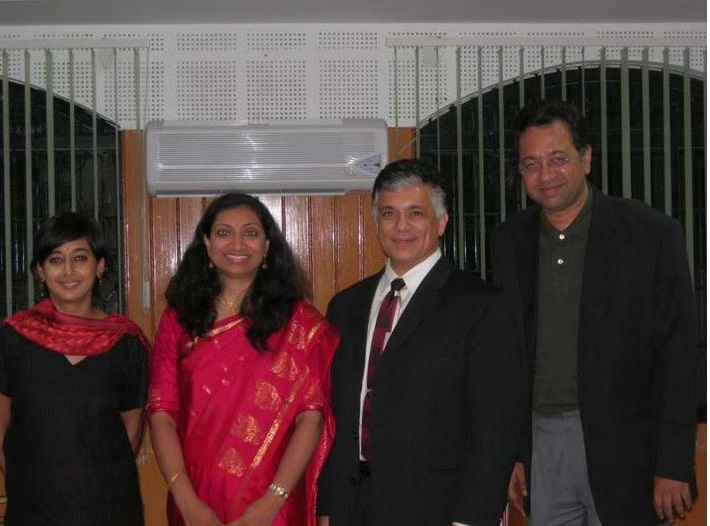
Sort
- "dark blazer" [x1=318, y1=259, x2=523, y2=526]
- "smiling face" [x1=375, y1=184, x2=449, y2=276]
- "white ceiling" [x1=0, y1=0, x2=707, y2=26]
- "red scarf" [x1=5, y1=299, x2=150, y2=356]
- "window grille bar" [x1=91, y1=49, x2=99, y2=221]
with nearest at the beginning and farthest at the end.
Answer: "dark blazer" [x1=318, y1=259, x2=523, y2=526] < "smiling face" [x1=375, y1=184, x2=449, y2=276] < "red scarf" [x1=5, y1=299, x2=150, y2=356] < "white ceiling" [x1=0, y1=0, x2=707, y2=26] < "window grille bar" [x1=91, y1=49, x2=99, y2=221]

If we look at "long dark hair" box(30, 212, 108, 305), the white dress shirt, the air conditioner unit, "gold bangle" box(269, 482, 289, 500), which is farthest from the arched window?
the white dress shirt

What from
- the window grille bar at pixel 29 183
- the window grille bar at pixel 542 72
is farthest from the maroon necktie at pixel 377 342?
the window grille bar at pixel 29 183

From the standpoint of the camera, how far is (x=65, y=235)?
6.68 ft

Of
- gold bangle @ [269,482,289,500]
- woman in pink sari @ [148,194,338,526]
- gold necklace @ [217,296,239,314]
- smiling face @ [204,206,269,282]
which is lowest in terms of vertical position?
gold bangle @ [269,482,289,500]

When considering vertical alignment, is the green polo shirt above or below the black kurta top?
above

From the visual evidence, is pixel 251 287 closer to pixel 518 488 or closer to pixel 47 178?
pixel 518 488

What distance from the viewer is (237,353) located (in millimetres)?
1929

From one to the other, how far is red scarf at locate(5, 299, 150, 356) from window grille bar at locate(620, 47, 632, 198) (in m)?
2.07

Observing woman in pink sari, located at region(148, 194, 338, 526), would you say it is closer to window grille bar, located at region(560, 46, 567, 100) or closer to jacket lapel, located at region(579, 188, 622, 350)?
jacket lapel, located at region(579, 188, 622, 350)

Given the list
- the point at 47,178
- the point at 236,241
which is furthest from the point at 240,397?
the point at 47,178

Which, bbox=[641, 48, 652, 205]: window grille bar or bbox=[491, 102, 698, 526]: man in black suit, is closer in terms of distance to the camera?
bbox=[491, 102, 698, 526]: man in black suit

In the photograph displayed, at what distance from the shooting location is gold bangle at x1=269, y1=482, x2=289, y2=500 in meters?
1.87

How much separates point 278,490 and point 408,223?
2.41 feet

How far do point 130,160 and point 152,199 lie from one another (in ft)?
0.59
